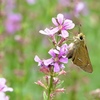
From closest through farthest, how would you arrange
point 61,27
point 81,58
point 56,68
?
1. point 56,68
2. point 61,27
3. point 81,58

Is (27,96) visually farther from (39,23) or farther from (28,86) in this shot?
(39,23)

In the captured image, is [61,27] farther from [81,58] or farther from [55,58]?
[81,58]

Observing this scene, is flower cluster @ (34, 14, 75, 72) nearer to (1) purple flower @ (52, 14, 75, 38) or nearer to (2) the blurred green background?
(1) purple flower @ (52, 14, 75, 38)

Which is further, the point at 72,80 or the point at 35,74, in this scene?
the point at 35,74

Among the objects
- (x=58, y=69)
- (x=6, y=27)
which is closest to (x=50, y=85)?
(x=58, y=69)

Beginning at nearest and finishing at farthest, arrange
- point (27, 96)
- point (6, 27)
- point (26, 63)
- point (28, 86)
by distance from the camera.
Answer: point (27, 96), point (26, 63), point (28, 86), point (6, 27)

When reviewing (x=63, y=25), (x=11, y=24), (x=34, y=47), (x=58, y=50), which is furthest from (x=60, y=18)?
(x=11, y=24)

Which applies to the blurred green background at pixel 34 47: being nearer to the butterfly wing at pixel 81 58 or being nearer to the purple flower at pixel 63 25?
the butterfly wing at pixel 81 58

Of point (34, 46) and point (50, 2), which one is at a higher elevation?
point (50, 2)

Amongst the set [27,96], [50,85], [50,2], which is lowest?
[50,85]
